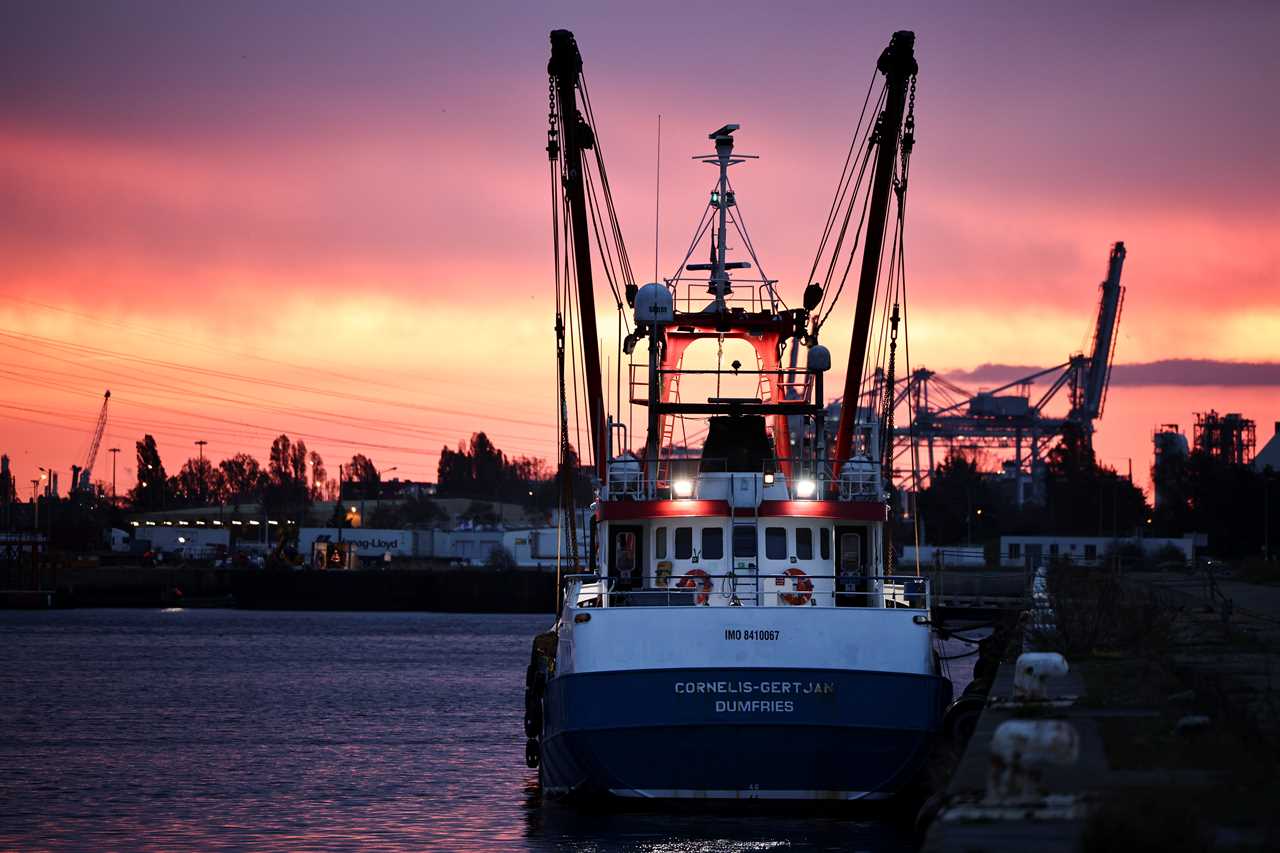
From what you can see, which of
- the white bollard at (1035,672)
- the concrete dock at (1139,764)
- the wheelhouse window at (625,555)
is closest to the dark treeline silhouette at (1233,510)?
the concrete dock at (1139,764)

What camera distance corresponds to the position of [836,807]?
2823 centimetres

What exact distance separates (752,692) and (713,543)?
502 cm

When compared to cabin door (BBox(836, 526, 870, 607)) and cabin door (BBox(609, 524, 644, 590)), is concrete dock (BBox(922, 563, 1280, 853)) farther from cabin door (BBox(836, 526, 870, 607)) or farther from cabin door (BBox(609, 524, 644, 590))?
cabin door (BBox(609, 524, 644, 590))

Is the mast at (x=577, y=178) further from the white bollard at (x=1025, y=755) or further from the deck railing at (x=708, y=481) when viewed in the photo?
the white bollard at (x=1025, y=755)

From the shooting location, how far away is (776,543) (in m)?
32.1

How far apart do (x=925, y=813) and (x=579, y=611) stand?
29.7 feet

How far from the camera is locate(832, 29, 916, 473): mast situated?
135 ft

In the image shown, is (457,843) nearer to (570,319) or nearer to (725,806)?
(725,806)

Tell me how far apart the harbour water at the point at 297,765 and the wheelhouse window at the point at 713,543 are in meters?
5.01

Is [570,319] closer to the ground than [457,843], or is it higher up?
higher up

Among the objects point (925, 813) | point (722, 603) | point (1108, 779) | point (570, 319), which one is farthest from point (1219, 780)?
Answer: point (570, 319)

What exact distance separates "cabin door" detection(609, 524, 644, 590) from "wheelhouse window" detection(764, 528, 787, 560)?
2.39 metres

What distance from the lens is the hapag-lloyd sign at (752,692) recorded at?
27.4m

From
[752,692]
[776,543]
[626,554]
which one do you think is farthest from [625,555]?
[752,692]
